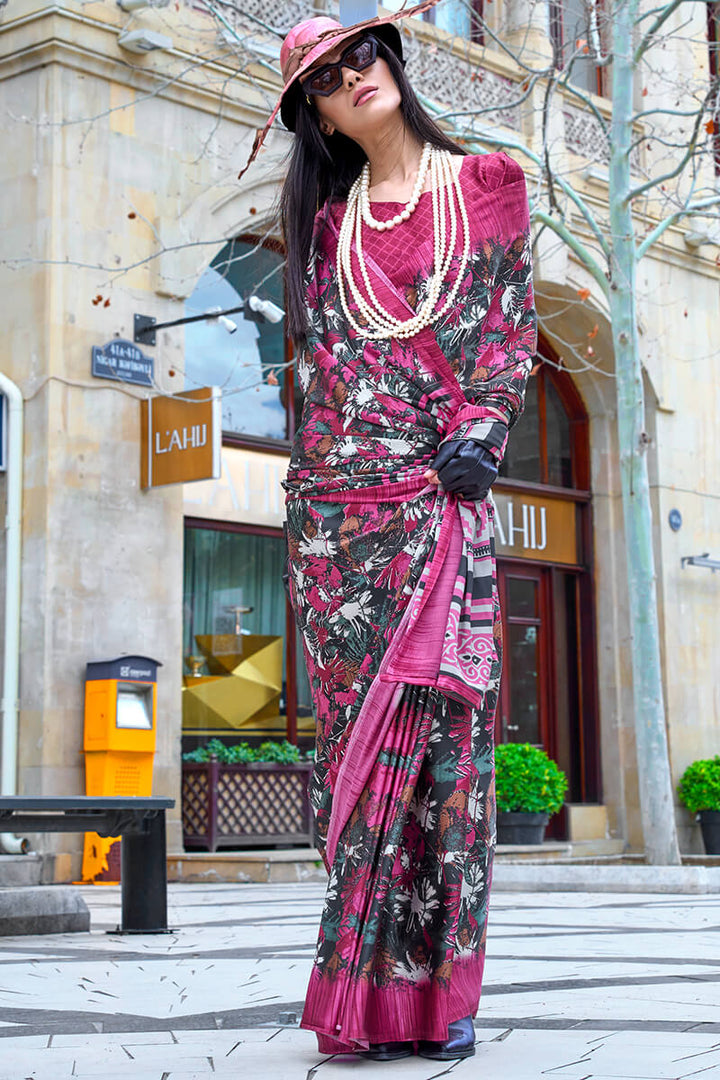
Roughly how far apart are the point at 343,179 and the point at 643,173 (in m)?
13.1

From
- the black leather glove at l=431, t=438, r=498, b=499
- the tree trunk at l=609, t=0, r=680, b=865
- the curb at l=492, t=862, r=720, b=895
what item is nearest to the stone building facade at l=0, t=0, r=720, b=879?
the tree trunk at l=609, t=0, r=680, b=865

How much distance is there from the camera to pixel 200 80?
39.0 ft

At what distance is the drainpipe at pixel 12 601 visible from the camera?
33.5ft

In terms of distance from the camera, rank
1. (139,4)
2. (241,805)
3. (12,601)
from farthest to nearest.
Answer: (241,805) → (139,4) → (12,601)

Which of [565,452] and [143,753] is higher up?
[565,452]

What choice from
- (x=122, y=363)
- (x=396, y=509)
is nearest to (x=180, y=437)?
(x=122, y=363)

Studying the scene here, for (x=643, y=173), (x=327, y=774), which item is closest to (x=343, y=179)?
(x=327, y=774)

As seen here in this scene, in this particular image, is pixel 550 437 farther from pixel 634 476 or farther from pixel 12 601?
pixel 12 601

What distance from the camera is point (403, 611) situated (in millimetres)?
2828

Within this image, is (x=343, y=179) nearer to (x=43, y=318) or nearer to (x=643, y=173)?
(x=43, y=318)

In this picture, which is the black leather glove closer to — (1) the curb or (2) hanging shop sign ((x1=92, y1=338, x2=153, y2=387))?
(1) the curb

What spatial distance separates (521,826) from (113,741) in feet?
16.1

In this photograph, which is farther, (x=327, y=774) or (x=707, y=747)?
(x=707, y=747)

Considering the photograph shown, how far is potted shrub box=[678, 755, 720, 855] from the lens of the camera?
1513cm
